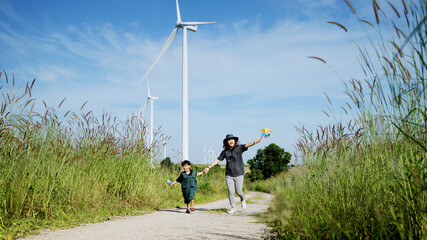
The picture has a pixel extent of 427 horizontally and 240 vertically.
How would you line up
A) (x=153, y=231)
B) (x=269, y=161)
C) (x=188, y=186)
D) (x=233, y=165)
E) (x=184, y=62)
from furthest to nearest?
(x=269, y=161), (x=184, y=62), (x=188, y=186), (x=233, y=165), (x=153, y=231)

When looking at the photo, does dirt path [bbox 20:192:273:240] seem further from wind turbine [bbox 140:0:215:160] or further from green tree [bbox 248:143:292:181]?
green tree [bbox 248:143:292:181]

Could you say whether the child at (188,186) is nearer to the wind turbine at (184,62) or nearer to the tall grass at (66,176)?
the tall grass at (66,176)

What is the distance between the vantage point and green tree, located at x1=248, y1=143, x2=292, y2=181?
3247cm

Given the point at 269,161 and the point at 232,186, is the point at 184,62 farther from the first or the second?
the point at 269,161

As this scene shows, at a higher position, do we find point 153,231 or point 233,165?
point 233,165

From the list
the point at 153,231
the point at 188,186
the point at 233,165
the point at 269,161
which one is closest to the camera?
the point at 153,231

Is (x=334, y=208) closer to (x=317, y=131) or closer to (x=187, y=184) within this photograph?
(x=317, y=131)

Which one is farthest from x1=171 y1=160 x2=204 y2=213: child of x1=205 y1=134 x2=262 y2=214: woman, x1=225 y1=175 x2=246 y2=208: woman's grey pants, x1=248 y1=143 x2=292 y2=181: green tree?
x1=248 y1=143 x2=292 y2=181: green tree

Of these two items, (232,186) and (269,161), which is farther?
(269,161)

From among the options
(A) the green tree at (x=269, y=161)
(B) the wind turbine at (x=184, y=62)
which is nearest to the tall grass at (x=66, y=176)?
(B) the wind turbine at (x=184, y=62)

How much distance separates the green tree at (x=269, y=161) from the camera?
32469 millimetres

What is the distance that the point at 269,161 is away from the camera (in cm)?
3275

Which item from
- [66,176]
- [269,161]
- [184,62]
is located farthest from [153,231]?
[269,161]

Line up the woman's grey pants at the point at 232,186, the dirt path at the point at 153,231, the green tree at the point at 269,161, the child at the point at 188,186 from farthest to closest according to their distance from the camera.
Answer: the green tree at the point at 269,161, the child at the point at 188,186, the woman's grey pants at the point at 232,186, the dirt path at the point at 153,231
